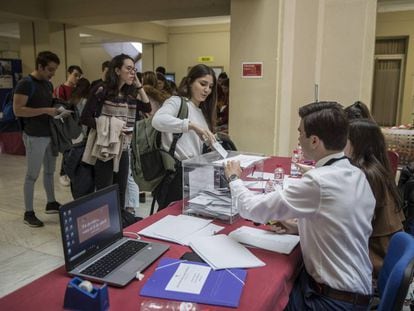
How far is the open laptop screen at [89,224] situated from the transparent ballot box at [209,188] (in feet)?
1.52

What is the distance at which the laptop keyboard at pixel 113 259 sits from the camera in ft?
3.93

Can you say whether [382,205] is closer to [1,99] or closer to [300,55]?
[300,55]

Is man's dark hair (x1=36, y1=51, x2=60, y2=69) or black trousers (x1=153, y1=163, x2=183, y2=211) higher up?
man's dark hair (x1=36, y1=51, x2=60, y2=69)

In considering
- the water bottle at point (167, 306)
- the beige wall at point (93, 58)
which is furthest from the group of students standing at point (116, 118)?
the beige wall at point (93, 58)

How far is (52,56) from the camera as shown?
312 centimetres

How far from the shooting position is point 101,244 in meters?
1.33

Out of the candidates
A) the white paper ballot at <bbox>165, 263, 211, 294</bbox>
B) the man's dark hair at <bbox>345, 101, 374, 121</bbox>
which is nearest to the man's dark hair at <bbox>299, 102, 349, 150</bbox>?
the white paper ballot at <bbox>165, 263, 211, 294</bbox>

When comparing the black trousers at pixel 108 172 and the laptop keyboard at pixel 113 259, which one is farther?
the black trousers at pixel 108 172

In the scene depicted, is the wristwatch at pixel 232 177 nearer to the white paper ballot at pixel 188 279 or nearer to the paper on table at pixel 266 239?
the paper on table at pixel 266 239

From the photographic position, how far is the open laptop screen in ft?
3.85

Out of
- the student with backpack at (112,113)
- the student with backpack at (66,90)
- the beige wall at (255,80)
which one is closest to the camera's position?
the student with backpack at (112,113)

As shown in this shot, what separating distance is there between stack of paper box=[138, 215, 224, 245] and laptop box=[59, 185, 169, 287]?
0.10 m

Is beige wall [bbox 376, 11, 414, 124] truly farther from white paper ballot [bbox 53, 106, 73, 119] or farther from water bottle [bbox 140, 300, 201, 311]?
water bottle [bbox 140, 300, 201, 311]

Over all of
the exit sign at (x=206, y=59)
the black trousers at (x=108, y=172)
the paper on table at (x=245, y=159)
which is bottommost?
the black trousers at (x=108, y=172)
